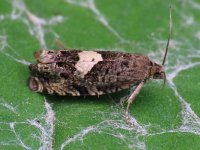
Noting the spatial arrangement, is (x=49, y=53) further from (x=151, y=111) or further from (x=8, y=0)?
(x=8, y=0)

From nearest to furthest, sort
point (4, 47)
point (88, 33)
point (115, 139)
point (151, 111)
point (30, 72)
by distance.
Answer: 1. point (115, 139)
2. point (151, 111)
3. point (30, 72)
4. point (4, 47)
5. point (88, 33)

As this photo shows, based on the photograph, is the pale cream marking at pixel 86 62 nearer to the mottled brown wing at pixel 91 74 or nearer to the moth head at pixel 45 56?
the mottled brown wing at pixel 91 74

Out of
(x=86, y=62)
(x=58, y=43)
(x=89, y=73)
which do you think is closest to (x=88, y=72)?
(x=89, y=73)

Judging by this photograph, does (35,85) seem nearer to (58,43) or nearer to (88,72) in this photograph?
(88,72)

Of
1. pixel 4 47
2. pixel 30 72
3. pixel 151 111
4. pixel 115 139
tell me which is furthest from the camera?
pixel 4 47

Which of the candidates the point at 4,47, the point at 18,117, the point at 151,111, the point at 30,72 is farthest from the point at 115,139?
the point at 4,47

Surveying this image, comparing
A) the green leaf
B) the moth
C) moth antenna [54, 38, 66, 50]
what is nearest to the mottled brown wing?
the moth
